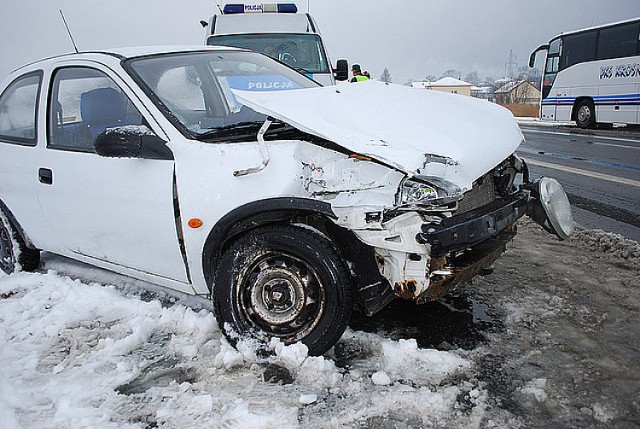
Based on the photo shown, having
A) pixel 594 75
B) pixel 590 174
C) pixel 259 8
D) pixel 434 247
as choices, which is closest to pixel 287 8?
pixel 259 8

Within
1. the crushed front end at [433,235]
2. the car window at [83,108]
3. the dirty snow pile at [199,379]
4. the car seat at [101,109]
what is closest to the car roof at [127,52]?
the car window at [83,108]

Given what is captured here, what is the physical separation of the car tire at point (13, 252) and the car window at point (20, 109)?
0.72 m

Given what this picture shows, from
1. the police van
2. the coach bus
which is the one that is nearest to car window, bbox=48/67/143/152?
the police van

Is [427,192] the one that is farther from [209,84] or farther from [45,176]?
[45,176]

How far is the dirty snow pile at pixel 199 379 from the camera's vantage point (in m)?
2.41

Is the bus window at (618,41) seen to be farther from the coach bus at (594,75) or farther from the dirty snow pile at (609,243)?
the dirty snow pile at (609,243)

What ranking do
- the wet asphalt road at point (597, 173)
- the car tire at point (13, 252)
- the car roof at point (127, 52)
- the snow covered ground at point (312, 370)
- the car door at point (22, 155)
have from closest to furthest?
the snow covered ground at point (312, 370) → the car roof at point (127, 52) → the car door at point (22, 155) → the car tire at point (13, 252) → the wet asphalt road at point (597, 173)

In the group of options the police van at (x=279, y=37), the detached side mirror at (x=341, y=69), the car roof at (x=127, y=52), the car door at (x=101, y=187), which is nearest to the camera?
the car door at (x=101, y=187)

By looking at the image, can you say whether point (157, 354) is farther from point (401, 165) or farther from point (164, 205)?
point (401, 165)

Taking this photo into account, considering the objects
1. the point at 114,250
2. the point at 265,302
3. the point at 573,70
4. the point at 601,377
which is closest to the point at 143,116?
the point at 114,250

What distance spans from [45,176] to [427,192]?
9.08 feet

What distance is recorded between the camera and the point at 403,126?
9.47 ft

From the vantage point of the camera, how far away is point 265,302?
9.60 feet

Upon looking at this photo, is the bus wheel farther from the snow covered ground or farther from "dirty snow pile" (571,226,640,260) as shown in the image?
the snow covered ground
